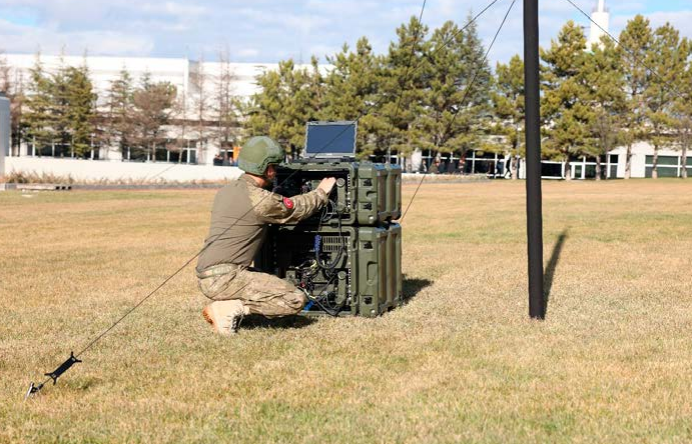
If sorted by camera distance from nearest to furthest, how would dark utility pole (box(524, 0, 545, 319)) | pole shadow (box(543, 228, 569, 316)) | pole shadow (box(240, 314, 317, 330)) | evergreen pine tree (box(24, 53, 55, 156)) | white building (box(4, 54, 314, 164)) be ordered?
dark utility pole (box(524, 0, 545, 319)), pole shadow (box(240, 314, 317, 330)), pole shadow (box(543, 228, 569, 316)), evergreen pine tree (box(24, 53, 55, 156)), white building (box(4, 54, 314, 164))

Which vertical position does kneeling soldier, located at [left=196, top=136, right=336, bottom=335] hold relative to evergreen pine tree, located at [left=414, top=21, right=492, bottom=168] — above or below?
below

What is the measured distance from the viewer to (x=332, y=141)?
8.98m

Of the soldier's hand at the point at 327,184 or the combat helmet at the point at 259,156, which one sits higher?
the combat helmet at the point at 259,156

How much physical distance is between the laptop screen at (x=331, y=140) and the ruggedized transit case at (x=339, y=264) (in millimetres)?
886

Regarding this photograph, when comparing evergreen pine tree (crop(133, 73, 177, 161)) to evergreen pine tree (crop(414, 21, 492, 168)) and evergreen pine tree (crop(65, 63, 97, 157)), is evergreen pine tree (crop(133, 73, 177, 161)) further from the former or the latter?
evergreen pine tree (crop(414, 21, 492, 168))

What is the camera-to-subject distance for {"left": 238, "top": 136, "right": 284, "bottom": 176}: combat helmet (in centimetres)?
780

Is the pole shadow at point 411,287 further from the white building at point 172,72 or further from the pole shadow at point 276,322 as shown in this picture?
the white building at point 172,72

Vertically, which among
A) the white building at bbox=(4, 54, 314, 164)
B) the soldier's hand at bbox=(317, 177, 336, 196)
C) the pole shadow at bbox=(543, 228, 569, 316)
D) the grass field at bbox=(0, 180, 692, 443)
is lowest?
the grass field at bbox=(0, 180, 692, 443)

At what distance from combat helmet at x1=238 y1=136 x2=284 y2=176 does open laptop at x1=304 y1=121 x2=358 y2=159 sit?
1.10 meters

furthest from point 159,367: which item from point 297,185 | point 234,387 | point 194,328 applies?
point 297,185

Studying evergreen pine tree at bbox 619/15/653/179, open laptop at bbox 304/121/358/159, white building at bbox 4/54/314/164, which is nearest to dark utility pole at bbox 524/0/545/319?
open laptop at bbox 304/121/358/159

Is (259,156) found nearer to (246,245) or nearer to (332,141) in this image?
(246,245)

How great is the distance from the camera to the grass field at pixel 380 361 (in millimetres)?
5023

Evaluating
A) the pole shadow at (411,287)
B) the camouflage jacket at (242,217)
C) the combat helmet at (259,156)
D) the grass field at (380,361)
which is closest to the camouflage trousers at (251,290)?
the camouflage jacket at (242,217)
